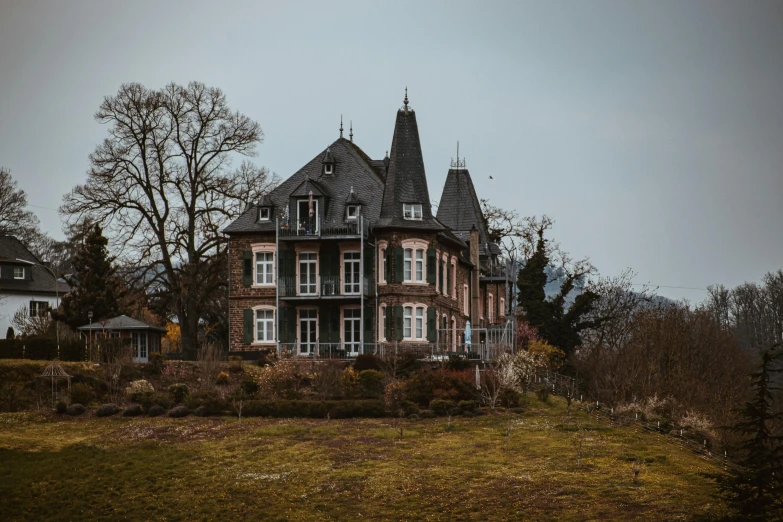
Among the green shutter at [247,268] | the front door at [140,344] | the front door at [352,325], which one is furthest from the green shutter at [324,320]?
the front door at [140,344]

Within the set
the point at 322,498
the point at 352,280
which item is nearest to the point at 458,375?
the point at 352,280

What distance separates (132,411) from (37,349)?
878 centimetres

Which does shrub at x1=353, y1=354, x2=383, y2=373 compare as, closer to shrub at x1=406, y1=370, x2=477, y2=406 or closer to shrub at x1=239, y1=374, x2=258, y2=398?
shrub at x1=406, y1=370, x2=477, y2=406

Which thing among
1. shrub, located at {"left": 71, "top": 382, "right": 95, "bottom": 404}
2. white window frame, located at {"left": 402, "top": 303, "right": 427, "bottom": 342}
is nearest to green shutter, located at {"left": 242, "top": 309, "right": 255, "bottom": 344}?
white window frame, located at {"left": 402, "top": 303, "right": 427, "bottom": 342}

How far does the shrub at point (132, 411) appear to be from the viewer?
49281 mm

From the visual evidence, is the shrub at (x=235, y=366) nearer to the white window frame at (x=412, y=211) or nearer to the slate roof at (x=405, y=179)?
the slate roof at (x=405, y=179)

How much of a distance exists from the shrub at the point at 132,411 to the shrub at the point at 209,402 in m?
1.83

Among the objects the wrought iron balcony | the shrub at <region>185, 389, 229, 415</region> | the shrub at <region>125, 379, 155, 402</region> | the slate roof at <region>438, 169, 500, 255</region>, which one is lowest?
the shrub at <region>185, 389, 229, 415</region>

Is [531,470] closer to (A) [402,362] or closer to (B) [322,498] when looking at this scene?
(B) [322,498]

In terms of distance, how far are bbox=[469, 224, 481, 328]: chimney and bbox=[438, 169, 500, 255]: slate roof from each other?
399mm

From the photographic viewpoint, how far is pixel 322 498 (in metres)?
36.9

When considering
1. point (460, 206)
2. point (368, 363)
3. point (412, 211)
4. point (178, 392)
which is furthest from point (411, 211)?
point (178, 392)

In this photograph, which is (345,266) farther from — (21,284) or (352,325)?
(21,284)

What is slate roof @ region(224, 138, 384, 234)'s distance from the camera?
63281 mm
